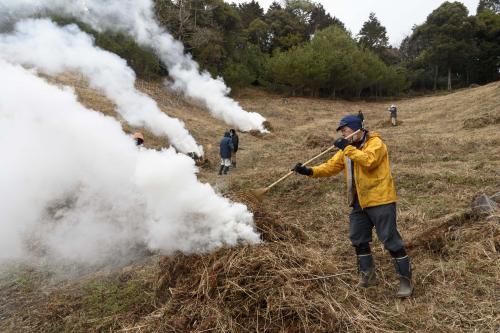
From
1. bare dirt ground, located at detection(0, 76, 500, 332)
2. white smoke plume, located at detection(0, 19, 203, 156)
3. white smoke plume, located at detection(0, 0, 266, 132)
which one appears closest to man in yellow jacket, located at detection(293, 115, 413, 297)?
bare dirt ground, located at detection(0, 76, 500, 332)

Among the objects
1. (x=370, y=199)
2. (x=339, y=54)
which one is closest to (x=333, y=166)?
(x=370, y=199)

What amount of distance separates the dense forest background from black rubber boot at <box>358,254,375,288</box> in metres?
23.1

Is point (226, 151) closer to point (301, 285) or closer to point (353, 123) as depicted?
point (353, 123)

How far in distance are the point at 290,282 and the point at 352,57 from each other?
3600 cm

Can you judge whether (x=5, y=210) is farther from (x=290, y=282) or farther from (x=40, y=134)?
(x=290, y=282)

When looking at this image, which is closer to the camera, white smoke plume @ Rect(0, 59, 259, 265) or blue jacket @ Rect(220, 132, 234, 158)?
white smoke plume @ Rect(0, 59, 259, 265)

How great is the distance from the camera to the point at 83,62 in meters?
10.9

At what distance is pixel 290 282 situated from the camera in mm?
3619

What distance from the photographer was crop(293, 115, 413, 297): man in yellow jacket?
379 centimetres

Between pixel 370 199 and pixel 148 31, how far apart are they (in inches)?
568

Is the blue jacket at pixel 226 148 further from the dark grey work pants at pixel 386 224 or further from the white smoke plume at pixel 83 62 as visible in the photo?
the dark grey work pants at pixel 386 224

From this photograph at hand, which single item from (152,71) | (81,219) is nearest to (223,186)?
(81,219)

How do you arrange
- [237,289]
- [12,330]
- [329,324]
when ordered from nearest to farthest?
1. [329,324]
2. [237,289]
3. [12,330]

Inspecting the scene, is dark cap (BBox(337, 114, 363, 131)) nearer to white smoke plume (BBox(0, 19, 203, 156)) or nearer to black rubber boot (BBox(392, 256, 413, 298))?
black rubber boot (BBox(392, 256, 413, 298))
